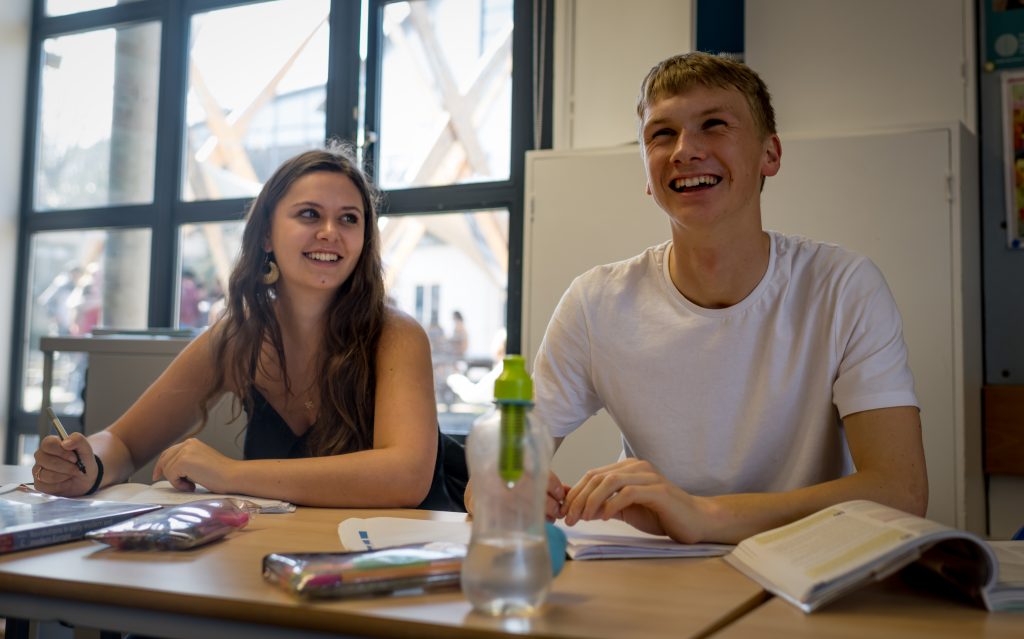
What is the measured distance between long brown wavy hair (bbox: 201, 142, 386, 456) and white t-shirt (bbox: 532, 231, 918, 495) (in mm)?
415

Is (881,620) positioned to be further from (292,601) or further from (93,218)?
(93,218)

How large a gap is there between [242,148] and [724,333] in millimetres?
3187

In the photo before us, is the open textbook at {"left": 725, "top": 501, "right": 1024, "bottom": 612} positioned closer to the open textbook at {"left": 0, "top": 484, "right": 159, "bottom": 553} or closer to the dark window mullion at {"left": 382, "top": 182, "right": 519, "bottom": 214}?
the open textbook at {"left": 0, "top": 484, "right": 159, "bottom": 553}

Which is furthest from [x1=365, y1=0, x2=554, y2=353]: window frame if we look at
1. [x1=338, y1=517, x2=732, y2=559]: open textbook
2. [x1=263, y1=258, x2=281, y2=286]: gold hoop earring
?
[x1=338, y1=517, x2=732, y2=559]: open textbook

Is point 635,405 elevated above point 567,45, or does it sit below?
below

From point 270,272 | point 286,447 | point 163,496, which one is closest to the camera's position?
point 163,496

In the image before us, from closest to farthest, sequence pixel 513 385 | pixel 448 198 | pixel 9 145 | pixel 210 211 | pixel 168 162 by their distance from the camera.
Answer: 1. pixel 513 385
2. pixel 448 198
3. pixel 210 211
4. pixel 168 162
5. pixel 9 145

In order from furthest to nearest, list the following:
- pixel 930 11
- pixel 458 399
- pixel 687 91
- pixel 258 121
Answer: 1. pixel 258 121
2. pixel 458 399
3. pixel 930 11
4. pixel 687 91

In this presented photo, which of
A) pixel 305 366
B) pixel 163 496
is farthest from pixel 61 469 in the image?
pixel 305 366

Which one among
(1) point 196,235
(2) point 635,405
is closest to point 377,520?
(2) point 635,405

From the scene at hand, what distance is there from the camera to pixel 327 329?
1878 mm

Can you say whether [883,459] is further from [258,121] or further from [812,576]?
[258,121]

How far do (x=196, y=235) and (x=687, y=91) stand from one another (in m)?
3.15

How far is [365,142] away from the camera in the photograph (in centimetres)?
370
